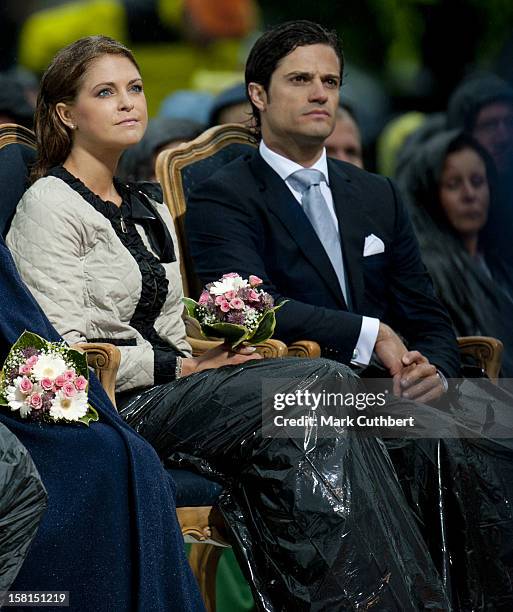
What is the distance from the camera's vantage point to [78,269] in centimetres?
383

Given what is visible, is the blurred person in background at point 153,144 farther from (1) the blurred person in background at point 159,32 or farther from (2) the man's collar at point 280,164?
(2) the man's collar at point 280,164

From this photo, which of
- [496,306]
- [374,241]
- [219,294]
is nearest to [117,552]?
[219,294]

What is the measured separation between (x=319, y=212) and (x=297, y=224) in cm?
13

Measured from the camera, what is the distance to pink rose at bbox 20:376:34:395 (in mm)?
3219

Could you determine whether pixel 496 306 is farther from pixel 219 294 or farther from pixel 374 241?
pixel 219 294

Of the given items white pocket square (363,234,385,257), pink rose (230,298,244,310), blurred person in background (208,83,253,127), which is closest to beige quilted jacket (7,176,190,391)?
pink rose (230,298,244,310)

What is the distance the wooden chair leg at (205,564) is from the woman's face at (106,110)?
1.21 metres

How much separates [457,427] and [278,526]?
0.72 meters

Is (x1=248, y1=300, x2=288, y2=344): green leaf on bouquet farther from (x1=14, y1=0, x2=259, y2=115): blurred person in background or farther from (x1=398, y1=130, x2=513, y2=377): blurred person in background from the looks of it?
(x1=14, y1=0, x2=259, y2=115): blurred person in background

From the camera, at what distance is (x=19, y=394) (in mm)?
3248

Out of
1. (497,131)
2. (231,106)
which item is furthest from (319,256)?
(497,131)

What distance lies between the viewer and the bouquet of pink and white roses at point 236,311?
383 cm

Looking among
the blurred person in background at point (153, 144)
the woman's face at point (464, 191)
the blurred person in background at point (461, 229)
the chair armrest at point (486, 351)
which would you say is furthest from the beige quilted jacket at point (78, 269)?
the woman's face at point (464, 191)

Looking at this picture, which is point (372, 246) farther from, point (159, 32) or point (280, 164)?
point (159, 32)
